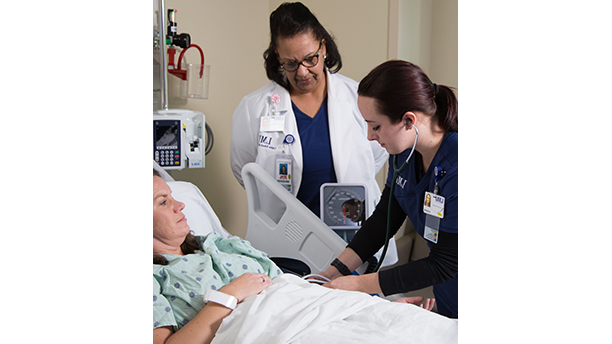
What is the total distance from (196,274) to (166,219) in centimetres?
26

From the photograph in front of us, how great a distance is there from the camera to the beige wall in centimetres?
287

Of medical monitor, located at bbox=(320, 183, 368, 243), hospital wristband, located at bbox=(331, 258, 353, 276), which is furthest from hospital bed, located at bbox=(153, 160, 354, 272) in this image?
medical monitor, located at bbox=(320, 183, 368, 243)

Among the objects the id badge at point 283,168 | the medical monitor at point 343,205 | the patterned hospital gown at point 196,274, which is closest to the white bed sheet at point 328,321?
the patterned hospital gown at point 196,274

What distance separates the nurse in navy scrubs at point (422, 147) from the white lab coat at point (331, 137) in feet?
2.27

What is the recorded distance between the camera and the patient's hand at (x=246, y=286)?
3.83 ft

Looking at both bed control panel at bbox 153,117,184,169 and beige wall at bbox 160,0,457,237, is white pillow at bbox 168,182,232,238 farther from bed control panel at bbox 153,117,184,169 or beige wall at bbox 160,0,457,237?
beige wall at bbox 160,0,457,237

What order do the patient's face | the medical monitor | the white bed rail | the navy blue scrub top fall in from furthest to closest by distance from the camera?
the medical monitor → the white bed rail → the patient's face → the navy blue scrub top

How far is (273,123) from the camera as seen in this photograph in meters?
2.14

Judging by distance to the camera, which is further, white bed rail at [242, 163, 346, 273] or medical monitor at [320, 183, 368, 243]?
medical monitor at [320, 183, 368, 243]

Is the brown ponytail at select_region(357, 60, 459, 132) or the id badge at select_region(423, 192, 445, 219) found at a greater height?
the brown ponytail at select_region(357, 60, 459, 132)

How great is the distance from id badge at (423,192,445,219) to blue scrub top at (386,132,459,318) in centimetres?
1
